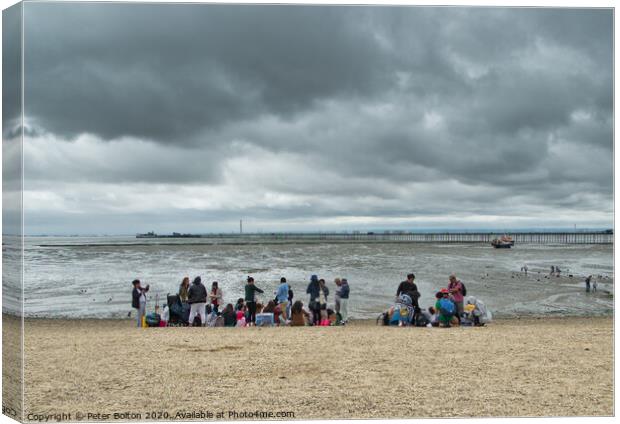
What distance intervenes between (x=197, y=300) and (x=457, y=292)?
248 inches

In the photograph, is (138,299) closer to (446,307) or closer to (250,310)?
(250,310)

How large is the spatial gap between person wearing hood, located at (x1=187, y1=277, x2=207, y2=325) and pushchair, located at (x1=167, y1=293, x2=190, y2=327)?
0.13 meters

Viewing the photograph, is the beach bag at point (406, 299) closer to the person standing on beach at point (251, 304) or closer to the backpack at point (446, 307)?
the backpack at point (446, 307)

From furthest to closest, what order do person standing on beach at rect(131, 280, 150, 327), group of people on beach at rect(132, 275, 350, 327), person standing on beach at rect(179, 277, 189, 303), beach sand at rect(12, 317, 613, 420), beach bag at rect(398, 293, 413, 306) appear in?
person standing on beach at rect(179, 277, 189, 303), person standing on beach at rect(131, 280, 150, 327), group of people on beach at rect(132, 275, 350, 327), beach bag at rect(398, 293, 413, 306), beach sand at rect(12, 317, 613, 420)

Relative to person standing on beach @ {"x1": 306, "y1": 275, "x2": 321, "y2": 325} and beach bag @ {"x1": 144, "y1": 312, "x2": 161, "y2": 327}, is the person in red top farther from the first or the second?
beach bag @ {"x1": 144, "y1": 312, "x2": 161, "y2": 327}


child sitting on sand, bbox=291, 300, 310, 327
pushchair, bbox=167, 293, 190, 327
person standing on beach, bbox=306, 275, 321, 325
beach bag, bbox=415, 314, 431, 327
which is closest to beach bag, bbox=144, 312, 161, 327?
pushchair, bbox=167, 293, 190, 327

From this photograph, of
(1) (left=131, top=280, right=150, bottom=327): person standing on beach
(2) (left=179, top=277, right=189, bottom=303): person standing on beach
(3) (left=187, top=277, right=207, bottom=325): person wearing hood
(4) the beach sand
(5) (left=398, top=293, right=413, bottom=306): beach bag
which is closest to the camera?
(4) the beach sand

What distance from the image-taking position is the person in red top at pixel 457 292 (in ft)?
43.1

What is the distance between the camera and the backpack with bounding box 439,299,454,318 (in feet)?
42.0

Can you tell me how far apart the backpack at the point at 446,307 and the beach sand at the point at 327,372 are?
0.86 meters

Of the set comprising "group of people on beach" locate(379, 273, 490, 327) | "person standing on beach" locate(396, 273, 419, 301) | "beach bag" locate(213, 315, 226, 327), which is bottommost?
"beach bag" locate(213, 315, 226, 327)

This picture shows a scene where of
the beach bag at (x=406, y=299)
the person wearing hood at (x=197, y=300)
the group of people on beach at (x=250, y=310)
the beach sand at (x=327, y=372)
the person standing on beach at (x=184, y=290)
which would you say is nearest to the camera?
the beach sand at (x=327, y=372)

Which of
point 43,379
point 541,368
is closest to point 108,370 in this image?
point 43,379

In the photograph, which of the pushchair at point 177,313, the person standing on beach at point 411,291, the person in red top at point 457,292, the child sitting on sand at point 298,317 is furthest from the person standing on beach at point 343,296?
the pushchair at point 177,313
